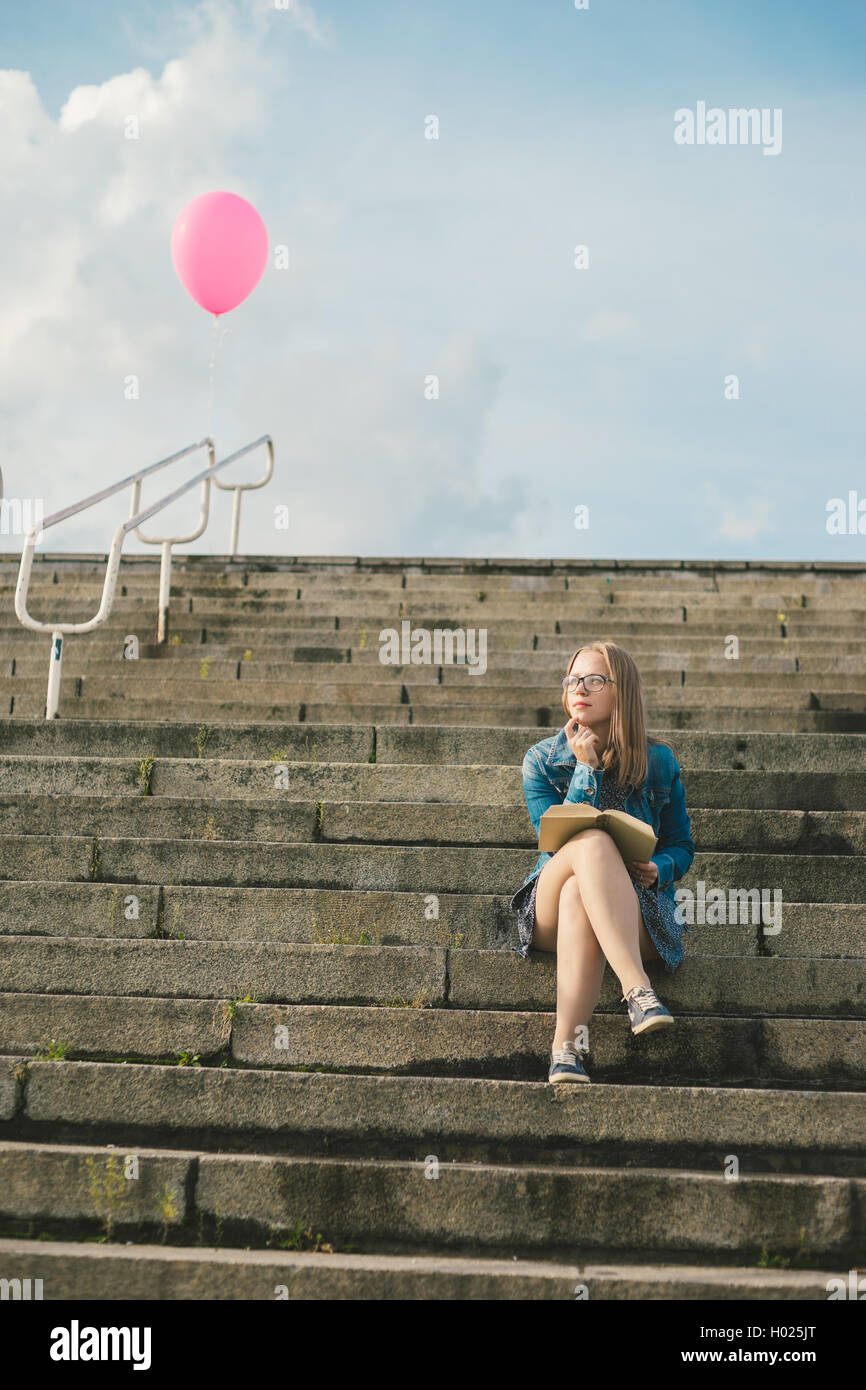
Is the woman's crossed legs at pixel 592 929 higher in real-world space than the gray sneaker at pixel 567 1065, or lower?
higher

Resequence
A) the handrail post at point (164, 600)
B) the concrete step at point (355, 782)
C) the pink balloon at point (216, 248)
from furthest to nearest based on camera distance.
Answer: the pink balloon at point (216, 248) → the handrail post at point (164, 600) → the concrete step at point (355, 782)

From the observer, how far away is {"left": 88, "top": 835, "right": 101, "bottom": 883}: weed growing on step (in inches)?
147

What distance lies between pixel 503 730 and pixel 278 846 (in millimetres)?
1191

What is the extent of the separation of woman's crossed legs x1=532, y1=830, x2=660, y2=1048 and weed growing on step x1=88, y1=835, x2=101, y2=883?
5.44 feet

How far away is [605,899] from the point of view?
2805 millimetres

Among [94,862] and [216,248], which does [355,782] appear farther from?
[216,248]

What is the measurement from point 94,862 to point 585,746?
5.66 feet

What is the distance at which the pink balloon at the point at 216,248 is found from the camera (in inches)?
312

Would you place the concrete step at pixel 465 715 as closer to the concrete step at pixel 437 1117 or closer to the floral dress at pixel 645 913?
the floral dress at pixel 645 913

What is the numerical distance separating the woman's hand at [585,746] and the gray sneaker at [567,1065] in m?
0.76

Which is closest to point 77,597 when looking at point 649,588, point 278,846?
point 649,588

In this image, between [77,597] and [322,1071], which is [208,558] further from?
[322,1071]

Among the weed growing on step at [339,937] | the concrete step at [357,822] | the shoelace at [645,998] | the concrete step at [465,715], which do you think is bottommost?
the shoelace at [645,998]

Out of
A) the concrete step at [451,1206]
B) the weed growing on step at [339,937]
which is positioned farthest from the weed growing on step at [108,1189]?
the weed growing on step at [339,937]
